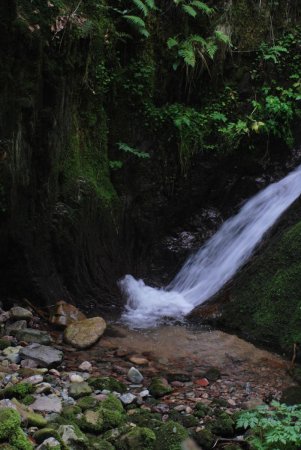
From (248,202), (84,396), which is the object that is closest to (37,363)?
(84,396)

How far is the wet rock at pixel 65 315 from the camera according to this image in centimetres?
512

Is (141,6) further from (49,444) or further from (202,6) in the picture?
(49,444)

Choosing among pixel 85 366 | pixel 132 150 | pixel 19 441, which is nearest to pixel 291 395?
pixel 85 366

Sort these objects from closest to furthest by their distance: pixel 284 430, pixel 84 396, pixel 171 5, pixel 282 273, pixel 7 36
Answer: pixel 284 430
pixel 84 396
pixel 7 36
pixel 282 273
pixel 171 5

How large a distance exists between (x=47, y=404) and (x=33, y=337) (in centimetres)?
130

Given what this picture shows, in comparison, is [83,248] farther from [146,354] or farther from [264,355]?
[264,355]

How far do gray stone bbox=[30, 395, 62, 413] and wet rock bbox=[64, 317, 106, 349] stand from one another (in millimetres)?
1202

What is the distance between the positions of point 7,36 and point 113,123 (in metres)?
2.47

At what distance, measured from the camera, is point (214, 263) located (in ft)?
23.4

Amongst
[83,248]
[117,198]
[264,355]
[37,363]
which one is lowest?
[264,355]

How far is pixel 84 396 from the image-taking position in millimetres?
3707

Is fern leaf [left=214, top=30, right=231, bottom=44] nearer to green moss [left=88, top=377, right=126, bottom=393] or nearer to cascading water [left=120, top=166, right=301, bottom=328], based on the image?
cascading water [left=120, top=166, right=301, bottom=328]

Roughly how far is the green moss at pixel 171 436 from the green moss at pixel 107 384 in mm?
728

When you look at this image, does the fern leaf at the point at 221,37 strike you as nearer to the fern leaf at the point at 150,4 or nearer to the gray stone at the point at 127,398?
the fern leaf at the point at 150,4
